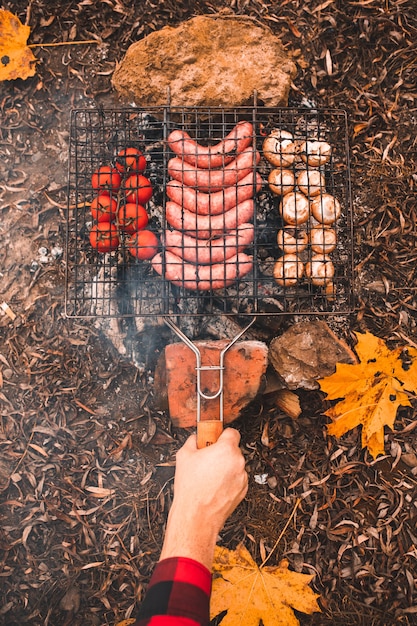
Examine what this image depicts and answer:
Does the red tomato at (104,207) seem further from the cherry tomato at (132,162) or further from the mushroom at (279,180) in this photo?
the mushroom at (279,180)

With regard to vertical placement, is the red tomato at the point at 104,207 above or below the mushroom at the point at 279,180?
below

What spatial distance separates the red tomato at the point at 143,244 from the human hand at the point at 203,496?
129 centimetres

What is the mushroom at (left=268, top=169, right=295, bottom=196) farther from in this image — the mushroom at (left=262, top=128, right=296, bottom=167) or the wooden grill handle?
the wooden grill handle

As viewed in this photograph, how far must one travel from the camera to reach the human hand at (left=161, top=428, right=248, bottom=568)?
8.55 feet

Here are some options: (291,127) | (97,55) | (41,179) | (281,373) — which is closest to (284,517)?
(281,373)

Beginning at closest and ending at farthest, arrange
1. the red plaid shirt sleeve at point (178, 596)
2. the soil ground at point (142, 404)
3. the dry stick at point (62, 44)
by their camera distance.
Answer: the red plaid shirt sleeve at point (178, 596)
the soil ground at point (142, 404)
the dry stick at point (62, 44)

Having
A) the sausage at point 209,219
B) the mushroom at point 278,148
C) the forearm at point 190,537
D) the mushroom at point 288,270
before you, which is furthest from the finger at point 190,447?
the mushroom at point 278,148

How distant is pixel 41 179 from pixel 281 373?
95.2 inches

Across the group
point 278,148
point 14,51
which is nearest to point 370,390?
point 278,148

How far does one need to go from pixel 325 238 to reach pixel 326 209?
187 mm

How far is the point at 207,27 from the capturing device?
3.64 metres

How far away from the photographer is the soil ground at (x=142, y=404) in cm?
374

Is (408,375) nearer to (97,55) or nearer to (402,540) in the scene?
(402,540)

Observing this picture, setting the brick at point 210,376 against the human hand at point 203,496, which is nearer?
the human hand at point 203,496
